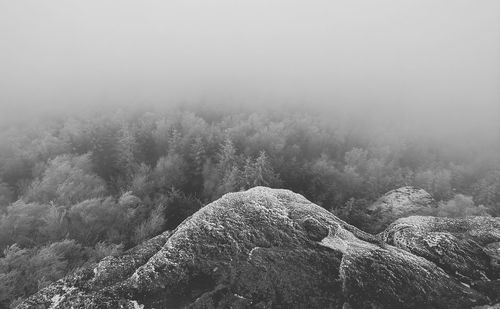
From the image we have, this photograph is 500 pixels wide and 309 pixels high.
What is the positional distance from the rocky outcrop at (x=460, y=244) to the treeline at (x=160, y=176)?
7.67 feet

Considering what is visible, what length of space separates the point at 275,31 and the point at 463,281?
36509mm

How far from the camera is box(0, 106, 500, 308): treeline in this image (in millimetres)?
6418

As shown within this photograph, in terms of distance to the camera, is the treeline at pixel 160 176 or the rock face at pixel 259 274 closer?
the rock face at pixel 259 274

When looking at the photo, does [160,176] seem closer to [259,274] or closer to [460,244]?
[259,274]

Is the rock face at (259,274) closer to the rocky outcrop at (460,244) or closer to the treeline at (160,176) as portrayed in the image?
the rocky outcrop at (460,244)

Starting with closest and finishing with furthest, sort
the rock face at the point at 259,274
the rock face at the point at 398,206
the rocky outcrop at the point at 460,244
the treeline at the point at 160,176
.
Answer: the rock face at the point at 259,274 < the rocky outcrop at the point at 460,244 < the treeline at the point at 160,176 < the rock face at the point at 398,206

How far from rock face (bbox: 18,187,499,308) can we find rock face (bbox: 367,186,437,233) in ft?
10.2

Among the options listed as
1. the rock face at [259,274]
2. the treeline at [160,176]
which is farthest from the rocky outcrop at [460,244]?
the treeline at [160,176]

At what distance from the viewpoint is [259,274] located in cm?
399

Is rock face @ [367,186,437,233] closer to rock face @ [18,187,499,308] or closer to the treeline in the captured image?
the treeline

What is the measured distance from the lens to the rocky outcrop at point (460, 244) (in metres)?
4.43

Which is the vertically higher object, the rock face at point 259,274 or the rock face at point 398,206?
the rock face at point 259,274

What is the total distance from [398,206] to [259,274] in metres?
6.22

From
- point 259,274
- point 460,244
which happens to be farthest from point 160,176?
point 460,244
